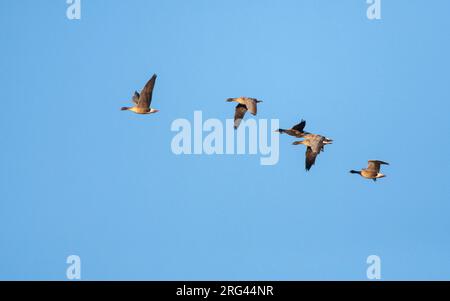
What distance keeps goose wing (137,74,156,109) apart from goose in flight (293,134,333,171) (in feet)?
12.9

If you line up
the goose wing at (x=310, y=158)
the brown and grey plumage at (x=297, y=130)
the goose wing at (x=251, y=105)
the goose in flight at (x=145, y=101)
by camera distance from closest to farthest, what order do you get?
the goose in flight at (x=145, y=101) → the goose wing at (x=251, y=105) → the goose wing at (x=310, y=158) → the brown and grey plumage at (x=297, y=130)

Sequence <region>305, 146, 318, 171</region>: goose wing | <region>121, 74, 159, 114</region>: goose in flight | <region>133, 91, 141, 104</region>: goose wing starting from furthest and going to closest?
<region>305, 146, 318, 171</region>: goose wing < <region>133, 91, 141, 104</region>: goose wing < <region>121, 74, 159, 114</region>: goose in flight

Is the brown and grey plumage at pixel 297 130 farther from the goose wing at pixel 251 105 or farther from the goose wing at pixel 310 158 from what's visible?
the goose wing at pixel 251 105

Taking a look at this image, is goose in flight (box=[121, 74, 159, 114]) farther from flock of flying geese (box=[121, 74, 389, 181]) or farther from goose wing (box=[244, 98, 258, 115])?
goose wing (box=[244, 98, 258, 115])

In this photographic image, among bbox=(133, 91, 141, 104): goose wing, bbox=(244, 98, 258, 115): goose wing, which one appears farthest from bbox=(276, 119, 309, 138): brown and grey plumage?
bbox=(133, 91, 141, 104): goose wing

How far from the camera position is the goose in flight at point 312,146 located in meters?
26.6

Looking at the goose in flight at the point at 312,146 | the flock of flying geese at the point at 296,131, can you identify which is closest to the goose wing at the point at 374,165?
the flock of flying geese at the point at 296,131

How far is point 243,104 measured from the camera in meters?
28.6

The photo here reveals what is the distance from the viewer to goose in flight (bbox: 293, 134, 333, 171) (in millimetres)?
26562

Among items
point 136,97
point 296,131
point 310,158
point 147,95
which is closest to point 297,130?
point 296,131
